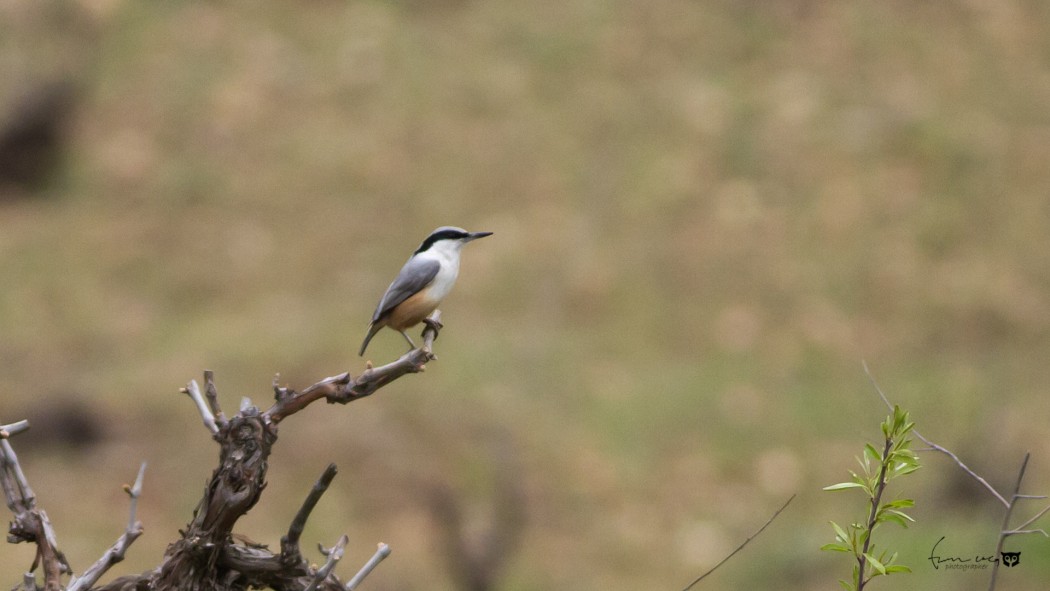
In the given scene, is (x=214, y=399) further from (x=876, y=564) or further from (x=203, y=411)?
(x=876, y=564)

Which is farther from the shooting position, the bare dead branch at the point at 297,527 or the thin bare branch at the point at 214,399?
the thin bare branch at the point at 214,399

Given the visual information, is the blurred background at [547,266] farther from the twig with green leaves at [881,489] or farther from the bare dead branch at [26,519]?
the bare dead branch at [26,519]

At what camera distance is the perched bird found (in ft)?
16.2

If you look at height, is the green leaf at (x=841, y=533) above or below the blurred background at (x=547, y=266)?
below

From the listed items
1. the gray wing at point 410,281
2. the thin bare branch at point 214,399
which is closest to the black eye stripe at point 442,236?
the gray wing at point 410,281

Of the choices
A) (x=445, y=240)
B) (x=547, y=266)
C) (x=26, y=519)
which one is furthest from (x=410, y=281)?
(x=547, y=266)

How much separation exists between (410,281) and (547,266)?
10.8m

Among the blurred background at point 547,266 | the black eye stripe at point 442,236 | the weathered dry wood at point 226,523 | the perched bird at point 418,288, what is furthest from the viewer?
the blurred background at point 547,266

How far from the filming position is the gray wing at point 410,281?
4.94 meters

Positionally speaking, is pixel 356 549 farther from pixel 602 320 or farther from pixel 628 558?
pixel 602 320

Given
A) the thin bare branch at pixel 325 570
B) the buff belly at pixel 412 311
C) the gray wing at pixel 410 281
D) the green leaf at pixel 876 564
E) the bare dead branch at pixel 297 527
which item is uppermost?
the gray wing at pixel 410 281

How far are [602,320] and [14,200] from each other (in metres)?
8.48

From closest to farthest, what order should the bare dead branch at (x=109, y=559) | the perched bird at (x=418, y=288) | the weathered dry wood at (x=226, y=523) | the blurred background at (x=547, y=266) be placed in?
the bare dead branch at (x=109, y=559) < the weathered dry wood at (x=226, y=523) < the perched bird at (x=418, y=288) < the blurred background at (x=547, y=266)

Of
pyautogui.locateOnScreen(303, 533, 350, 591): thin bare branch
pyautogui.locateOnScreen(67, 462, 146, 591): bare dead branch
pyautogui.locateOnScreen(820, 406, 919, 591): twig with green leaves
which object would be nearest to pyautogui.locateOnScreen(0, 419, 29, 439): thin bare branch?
pyautogui.locateOnScreen(67, 462, 146, 591): bare dead branch
